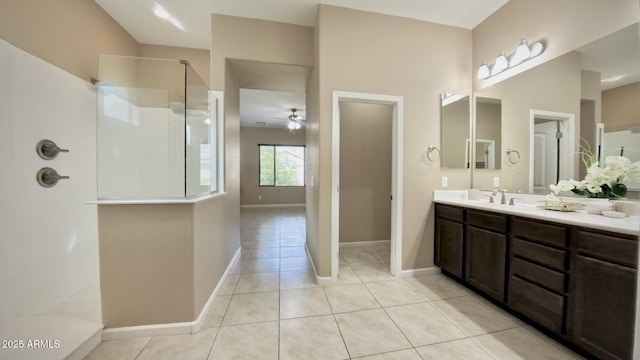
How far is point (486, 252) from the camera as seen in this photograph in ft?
6.44

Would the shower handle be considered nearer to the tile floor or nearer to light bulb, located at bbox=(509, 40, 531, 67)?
the tile floor

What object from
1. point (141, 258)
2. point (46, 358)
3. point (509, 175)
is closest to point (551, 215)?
point (509, 175)

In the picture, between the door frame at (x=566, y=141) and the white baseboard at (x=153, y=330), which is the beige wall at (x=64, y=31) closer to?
the white baseboard at (x=153, y=330)

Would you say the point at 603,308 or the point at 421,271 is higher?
the point at 603,308

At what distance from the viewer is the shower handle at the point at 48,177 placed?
51.1 inches

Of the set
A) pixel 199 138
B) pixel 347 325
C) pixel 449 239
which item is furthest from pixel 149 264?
pixel 449 239

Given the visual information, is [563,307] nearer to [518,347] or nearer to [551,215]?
[518,347]

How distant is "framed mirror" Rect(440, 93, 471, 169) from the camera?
2.56m

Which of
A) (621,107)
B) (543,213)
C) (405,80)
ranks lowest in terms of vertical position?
(543,213)

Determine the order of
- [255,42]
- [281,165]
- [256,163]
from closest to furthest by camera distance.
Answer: [255,42] < [256,163] < [281,165]

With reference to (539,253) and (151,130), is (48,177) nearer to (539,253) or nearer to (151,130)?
(151,130)

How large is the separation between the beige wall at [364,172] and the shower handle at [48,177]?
3.03 meters

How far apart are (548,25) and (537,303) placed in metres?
2.44

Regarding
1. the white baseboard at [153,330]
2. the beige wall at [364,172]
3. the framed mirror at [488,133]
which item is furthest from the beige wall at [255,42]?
the white baseboard at [153,330]
